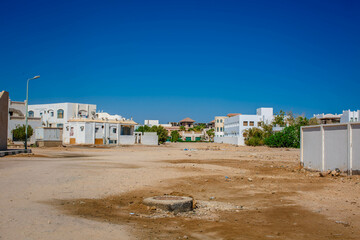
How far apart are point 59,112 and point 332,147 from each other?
7528 cm

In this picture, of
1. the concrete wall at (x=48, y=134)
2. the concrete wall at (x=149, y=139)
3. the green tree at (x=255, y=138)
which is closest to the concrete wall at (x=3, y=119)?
the concrete wall at (x=48, y=134)

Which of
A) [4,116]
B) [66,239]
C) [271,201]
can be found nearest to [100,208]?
[66,239]

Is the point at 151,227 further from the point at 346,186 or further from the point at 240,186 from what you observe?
the point at 346,186

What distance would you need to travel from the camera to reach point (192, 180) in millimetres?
14938

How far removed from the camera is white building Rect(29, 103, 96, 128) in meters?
81.6

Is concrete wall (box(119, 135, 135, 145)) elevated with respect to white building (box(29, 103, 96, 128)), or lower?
lower

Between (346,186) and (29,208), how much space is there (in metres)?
11.2

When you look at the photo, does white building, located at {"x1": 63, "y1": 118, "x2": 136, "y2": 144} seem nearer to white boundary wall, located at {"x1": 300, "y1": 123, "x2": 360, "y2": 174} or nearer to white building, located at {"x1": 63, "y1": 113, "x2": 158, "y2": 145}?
white building, located at {"x1": 63, "y1": 113, "x2": 158, "y2": 145}

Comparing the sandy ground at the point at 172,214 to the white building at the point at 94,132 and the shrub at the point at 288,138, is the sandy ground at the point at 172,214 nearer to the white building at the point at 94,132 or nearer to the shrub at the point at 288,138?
the shrub at the point at 288,138

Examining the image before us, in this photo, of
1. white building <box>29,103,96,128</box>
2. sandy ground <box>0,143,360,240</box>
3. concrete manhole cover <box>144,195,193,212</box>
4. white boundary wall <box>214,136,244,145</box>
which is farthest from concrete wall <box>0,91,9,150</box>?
white boundary wall <box>214,136,244,145</box>

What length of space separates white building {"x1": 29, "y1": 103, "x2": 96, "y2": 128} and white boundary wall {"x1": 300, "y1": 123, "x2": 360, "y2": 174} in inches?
2620

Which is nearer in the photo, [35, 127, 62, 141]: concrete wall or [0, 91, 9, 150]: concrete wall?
[0, 91, 9, 150]: concrete wall

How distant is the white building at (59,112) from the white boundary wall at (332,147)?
218ft

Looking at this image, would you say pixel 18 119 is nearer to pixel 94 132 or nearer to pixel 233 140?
pixel 94 132
